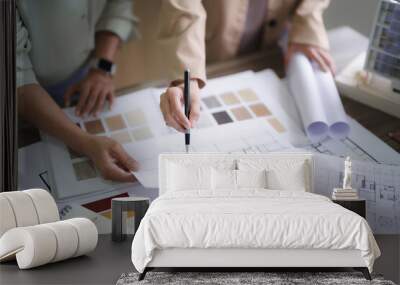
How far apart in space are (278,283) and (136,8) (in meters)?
2.41

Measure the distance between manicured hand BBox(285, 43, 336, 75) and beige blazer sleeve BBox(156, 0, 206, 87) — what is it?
65 cm

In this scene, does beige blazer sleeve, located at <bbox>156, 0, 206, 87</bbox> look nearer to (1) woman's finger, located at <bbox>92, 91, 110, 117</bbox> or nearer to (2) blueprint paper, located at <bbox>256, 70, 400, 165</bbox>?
(1) woman's finger, located at <bbox>92, 91, 110, 117</bbox>

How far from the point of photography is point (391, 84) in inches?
190

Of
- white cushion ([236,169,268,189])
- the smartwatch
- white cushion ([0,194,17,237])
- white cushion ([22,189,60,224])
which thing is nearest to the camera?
white cushion ([0,194,17,237])

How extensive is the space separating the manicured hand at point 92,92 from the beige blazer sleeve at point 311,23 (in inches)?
53.3

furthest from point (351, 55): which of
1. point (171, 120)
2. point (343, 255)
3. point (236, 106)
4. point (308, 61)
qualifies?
point (343, 255)

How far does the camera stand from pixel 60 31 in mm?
4914

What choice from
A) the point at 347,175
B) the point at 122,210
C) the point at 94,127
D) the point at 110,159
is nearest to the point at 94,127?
the point at 94,127

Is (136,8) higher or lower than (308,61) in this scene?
higher

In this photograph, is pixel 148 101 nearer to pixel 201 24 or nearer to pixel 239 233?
pixel 201 24

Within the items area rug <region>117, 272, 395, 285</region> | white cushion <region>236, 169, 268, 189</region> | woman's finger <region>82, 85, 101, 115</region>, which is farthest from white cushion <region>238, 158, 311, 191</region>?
woman's finger <region>82, 85, 101, 115</region>

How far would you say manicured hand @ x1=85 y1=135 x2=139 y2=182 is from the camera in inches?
190

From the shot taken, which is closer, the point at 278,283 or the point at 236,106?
the point at 278,283

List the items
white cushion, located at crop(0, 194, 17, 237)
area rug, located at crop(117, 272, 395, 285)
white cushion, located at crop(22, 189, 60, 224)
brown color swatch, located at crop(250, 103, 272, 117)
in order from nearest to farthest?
area rug, located at crop(117, 272, 395, 285), white cushion, located at crop(0, 194, 17, 237), white cushion, located at crop(22, 189, 60, 224), brown color swatch, located at crop(250, 103, 272, 117)
